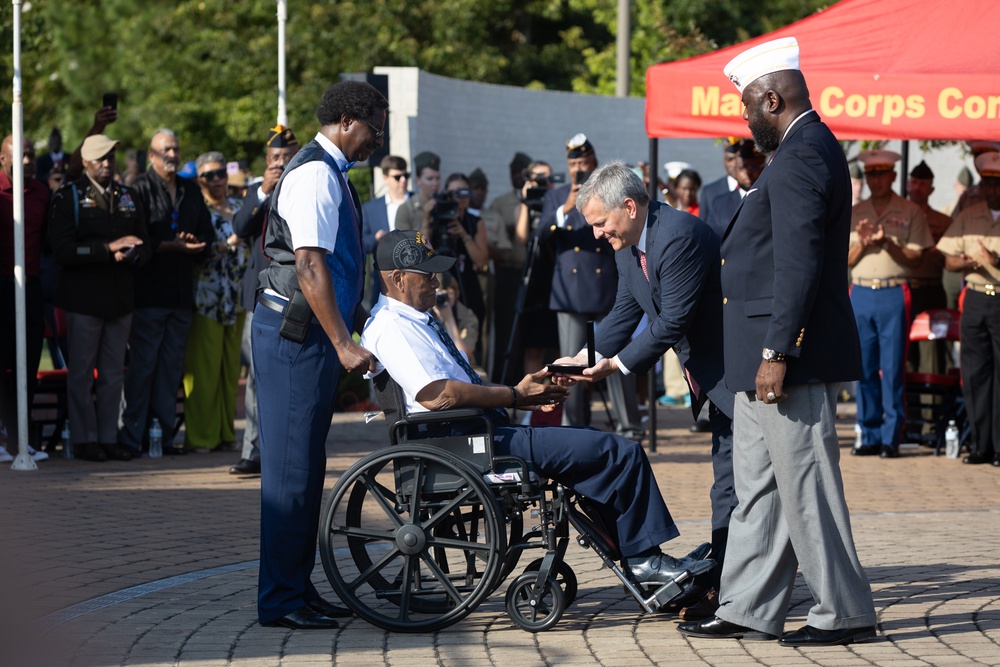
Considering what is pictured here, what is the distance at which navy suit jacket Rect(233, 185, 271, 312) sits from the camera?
31.7 ft

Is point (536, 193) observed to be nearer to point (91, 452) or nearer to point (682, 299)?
point (91, 452)

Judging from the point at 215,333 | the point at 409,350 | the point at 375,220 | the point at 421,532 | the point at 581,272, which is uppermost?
the point at 375,220

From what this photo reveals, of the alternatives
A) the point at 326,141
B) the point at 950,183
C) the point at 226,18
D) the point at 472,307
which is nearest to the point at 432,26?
the point at 226,18

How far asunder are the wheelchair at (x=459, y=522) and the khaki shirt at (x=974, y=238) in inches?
218

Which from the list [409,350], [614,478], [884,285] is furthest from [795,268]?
[884,285]

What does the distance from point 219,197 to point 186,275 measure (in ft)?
2.34

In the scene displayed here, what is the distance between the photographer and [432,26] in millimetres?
29453

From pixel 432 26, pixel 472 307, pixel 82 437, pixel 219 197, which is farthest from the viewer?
pixel 432 26

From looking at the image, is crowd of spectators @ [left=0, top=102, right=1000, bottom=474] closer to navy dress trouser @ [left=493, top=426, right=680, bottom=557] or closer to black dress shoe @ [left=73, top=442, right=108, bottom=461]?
black dress shoe @ [left=73, top=442, right=108, bottom=461]

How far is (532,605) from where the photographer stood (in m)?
5.53

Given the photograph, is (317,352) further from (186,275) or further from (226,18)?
(226,18)

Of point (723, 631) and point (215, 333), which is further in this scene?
point (215, 333)

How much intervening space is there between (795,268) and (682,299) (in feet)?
2.46

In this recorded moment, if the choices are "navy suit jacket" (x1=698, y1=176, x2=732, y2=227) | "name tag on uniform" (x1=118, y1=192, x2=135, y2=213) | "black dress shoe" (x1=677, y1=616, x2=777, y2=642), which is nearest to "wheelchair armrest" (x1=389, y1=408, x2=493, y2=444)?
"black dress shoe" (x1=677, y1=616, x2=777, y2=642)
